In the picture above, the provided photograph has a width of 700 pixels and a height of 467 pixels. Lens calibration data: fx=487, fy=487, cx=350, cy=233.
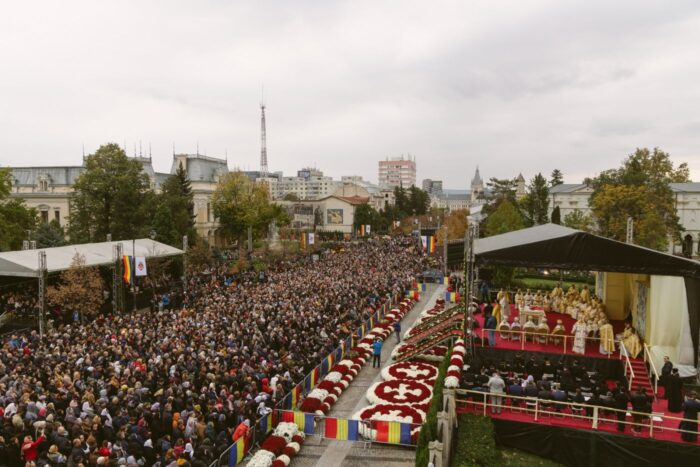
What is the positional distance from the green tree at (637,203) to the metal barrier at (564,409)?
36.2 m

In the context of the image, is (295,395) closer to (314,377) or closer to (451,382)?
(314,377)

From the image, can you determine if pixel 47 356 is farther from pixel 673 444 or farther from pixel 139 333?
pixel 673 444

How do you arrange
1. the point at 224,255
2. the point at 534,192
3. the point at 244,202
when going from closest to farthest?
the point at 224,255 → the point at 244,202 → the point at 534,192

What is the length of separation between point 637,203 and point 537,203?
26348mm

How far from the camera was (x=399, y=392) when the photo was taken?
17.8 meters

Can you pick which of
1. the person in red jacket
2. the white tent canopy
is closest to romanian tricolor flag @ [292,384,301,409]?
the person in red jacket

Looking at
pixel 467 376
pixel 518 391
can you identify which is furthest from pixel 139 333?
pixel 518 391

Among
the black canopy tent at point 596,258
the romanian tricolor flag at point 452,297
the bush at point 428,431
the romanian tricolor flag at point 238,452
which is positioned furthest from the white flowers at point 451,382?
the romanian tricolor flag at point 452,297

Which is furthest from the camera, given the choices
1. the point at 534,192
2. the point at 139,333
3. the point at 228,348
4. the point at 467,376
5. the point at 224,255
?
the point at 534,192

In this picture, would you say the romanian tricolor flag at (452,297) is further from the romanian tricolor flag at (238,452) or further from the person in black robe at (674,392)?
the romanian tricolor flag at (238,452)

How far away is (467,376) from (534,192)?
209 feet

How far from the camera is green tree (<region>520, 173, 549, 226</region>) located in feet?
232

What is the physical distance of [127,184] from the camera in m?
44.8

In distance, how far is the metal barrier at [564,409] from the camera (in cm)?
1223
